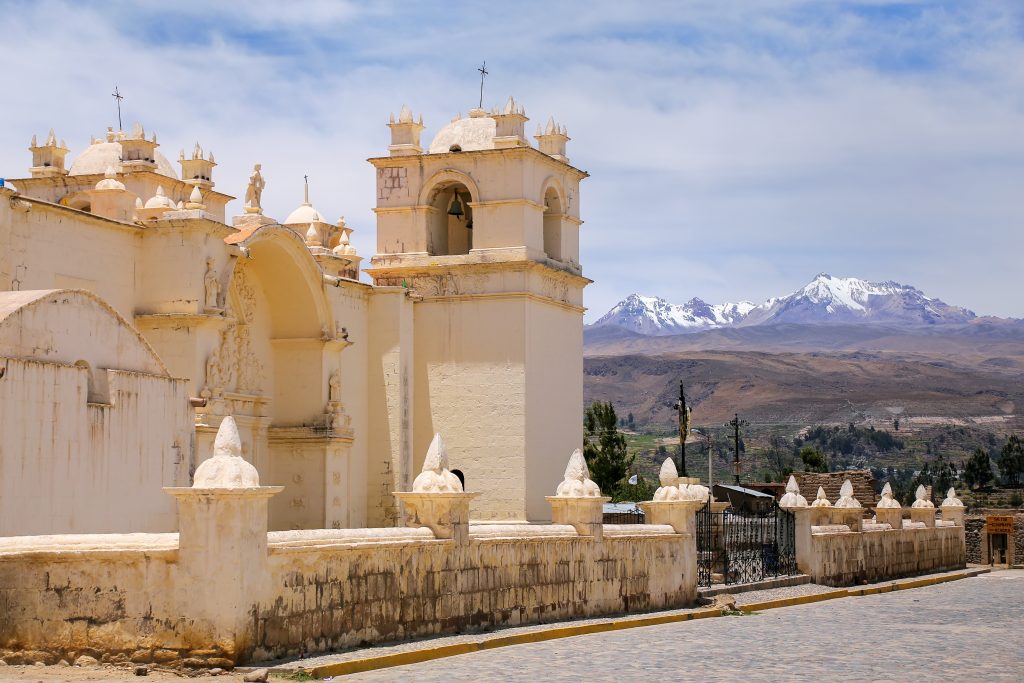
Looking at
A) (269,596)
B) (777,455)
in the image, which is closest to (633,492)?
(269,596)

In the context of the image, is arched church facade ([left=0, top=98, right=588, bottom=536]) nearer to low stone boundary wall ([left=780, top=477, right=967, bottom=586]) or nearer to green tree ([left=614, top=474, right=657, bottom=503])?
low stone boundary wall ([left=780, top=477, right=967, bottom=586])

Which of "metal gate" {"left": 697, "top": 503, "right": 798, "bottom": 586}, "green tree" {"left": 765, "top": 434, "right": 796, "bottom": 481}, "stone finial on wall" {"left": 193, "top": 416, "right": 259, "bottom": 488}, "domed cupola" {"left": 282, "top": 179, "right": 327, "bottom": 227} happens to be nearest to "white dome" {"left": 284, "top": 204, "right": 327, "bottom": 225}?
"domed cupola" {"left": 282, "top": 179, "right": 327, "bottom": 227}

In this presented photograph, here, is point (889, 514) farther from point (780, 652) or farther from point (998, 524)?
point (780, 652)

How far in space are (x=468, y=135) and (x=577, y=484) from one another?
45.3 feet

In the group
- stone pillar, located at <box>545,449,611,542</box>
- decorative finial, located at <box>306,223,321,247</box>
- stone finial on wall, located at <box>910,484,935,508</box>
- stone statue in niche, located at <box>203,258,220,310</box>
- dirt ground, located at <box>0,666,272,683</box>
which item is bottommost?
dirt ground, located at <box>0,666,272,683</box>

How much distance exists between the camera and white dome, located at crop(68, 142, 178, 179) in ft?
93.9

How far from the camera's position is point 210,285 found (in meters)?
21.4

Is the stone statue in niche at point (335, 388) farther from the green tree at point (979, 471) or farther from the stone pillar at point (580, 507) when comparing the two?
the green tree at point (979, 471)

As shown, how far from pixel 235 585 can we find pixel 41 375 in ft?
16.4

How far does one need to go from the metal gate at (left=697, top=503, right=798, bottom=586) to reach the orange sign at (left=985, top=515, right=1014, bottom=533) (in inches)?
754

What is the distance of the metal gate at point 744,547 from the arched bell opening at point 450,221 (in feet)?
29.7

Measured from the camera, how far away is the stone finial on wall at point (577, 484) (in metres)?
17.0

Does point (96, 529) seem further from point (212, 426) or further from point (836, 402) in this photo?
point (836, 402)

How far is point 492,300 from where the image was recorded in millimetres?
28312
